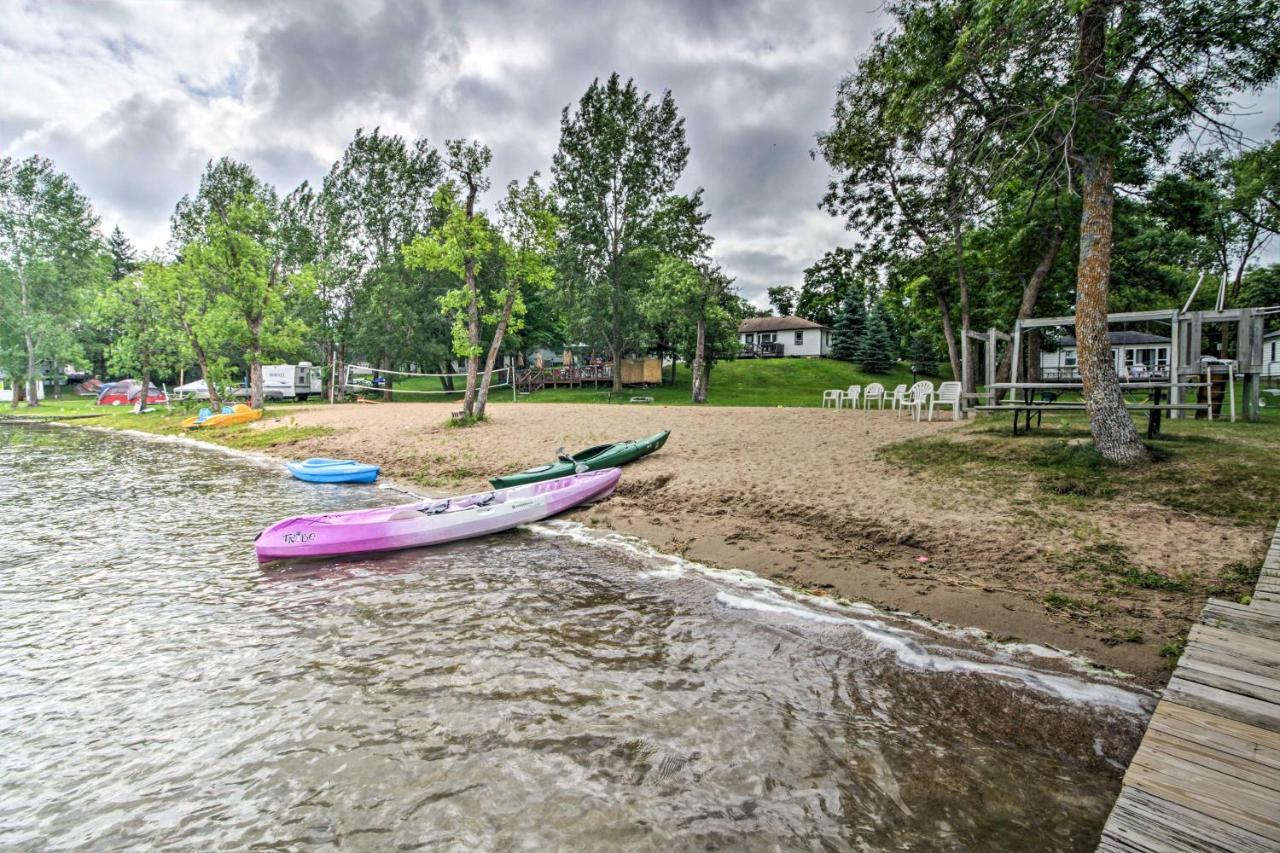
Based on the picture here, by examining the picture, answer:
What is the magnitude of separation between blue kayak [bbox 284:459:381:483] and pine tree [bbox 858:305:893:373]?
1829 inches

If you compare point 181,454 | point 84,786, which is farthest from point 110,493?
point 84,786

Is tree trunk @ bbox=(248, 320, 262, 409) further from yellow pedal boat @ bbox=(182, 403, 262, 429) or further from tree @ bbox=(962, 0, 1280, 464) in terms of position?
tree @ bbox=(962, 0, 1280, 464)

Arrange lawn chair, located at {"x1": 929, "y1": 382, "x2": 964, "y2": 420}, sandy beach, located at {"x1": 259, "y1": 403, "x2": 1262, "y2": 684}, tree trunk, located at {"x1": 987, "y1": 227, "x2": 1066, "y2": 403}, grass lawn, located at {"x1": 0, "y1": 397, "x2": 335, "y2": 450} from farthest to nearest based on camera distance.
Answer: grass lawn, located at {"x1": 0, "y1": 397, "x2": 335, "y2": 450} → tree trunk, located at {"x1": 987, "y1": 227, "x2": 1066, "y2": 403} → lawn chair, located at {"x1": 929, "y1": 382, "x2": 964, "y2": 420} → sandy beach, located at {"x1": 259, "y1": 403, "x2": 1262, "y2": 684}

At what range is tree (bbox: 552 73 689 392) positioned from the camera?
110ft

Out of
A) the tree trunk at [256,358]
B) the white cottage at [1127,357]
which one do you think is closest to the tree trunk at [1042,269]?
the white cottage at [1127,357]

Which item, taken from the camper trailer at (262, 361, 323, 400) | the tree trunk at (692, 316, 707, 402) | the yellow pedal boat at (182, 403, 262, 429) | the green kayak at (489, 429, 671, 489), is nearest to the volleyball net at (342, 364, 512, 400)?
the camper trailer at (262, 361, 323, 400)

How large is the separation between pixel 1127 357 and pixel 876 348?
17.4 m

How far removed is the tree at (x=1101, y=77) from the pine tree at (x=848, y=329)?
150 ft

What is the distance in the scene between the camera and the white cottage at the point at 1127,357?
67.9ft

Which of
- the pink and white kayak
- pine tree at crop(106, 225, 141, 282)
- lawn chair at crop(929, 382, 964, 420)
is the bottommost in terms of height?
the pink and white kayak

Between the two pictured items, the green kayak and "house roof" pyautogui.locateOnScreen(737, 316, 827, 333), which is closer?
the green kayak

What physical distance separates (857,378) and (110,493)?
155ft

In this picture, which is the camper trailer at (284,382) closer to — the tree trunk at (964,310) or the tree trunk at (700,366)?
the tree trunk at (700,366)

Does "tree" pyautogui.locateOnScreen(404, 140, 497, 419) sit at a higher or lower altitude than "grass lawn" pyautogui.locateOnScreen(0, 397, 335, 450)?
higher
